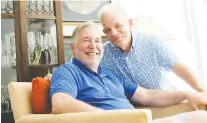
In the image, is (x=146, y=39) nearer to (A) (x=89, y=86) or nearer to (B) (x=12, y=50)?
(A) (x=89, y=86)

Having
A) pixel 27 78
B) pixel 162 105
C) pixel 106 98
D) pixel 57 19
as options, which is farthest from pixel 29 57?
pixel 162 105

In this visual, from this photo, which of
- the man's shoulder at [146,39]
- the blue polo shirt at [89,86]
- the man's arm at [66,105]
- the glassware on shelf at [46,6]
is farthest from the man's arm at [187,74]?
the glassware on shelf at [46,6]

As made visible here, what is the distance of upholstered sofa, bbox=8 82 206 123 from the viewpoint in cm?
137

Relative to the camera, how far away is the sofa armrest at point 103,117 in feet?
4.46

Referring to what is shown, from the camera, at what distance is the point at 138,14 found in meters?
3.04

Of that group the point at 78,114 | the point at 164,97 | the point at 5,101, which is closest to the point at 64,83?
the point at 78,114

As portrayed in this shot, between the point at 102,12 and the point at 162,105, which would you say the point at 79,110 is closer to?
the point at 162,105

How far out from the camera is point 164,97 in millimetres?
2049

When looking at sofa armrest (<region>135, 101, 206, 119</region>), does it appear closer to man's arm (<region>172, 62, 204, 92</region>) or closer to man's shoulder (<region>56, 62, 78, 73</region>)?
man's arm (<region>172, 62, 204, 92</region>)

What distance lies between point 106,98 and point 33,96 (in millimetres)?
402

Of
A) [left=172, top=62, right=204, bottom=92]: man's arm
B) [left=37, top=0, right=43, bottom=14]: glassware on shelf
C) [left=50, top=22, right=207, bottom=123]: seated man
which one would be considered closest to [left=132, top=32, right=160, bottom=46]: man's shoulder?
[left=172, top=62, right=204, bottom=92]: man's arm

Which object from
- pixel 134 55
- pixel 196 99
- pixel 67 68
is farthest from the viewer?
pixel 134 55

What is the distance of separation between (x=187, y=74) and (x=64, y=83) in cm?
95

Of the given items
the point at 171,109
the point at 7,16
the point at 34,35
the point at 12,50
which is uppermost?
the point at 7,16
